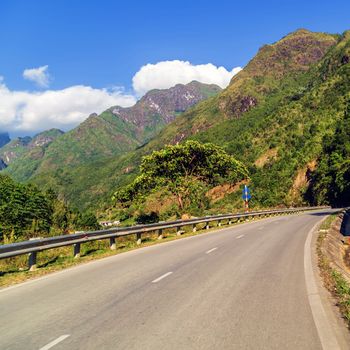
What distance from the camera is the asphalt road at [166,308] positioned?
17.3 ft

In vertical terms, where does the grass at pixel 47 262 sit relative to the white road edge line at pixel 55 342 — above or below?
below

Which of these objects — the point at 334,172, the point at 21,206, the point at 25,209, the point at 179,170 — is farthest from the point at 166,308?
the point at 21,206

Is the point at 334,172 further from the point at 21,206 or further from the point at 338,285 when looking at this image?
the point at 338,285

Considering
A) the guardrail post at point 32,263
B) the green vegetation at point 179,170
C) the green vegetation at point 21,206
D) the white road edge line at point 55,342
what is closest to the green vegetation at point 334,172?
the green vegetation at point 179,170

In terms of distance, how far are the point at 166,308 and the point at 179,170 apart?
28479 millimetres

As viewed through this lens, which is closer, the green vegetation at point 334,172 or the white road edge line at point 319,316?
the white road edge line at point 319,316

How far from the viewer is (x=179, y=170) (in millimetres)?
35188

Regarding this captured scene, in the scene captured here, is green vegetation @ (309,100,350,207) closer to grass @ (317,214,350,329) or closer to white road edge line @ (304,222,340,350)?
grass @ (317,214,350,329)

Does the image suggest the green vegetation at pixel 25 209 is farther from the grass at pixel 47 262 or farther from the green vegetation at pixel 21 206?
the grass at pixel 47 262

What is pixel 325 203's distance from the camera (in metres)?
72.8

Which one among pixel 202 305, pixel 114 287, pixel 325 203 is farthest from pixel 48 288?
pixel 325 203

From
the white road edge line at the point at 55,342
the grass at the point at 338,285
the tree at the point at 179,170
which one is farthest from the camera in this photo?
the tree at the point at 179,170

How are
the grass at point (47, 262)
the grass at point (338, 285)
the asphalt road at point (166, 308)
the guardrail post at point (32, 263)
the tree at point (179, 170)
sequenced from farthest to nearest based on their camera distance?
the tree at point (179, 170)
the guardrail post at point (32, 263)
the grass at point (47, 262)
the grass at point (338, 285)
the asphalt road at point (166, 308)

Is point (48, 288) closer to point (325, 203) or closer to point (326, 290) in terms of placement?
point (326, 290)
